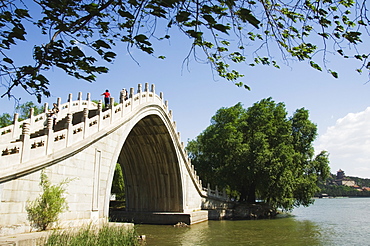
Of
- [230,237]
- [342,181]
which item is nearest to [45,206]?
[230,237]

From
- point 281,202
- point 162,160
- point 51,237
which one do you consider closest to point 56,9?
point 51,237

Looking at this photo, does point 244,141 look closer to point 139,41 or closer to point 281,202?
point 281,202

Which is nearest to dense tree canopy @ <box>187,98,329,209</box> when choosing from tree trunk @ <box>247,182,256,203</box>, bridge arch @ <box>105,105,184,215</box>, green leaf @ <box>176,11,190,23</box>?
tree trunk @ <box>247,182,256,203</box>

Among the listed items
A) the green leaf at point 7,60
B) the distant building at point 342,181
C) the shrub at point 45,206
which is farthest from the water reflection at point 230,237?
the distant building at point 342,181

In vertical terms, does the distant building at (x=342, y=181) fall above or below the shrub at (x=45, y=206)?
above

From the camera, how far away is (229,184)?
31.7 metres

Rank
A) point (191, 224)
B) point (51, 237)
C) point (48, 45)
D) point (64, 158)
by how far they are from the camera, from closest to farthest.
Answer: point (48, 45) → point (51, 237) → point (64, 158) → point (191, 224)

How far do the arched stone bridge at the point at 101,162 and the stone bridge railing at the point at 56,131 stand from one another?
3 centimetres

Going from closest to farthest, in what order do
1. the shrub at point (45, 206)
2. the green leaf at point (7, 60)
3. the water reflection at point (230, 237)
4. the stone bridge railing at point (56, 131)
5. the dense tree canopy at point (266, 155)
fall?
the green leaf at point (7, 60)
the stone bridge railing at point (56, 131)
the shrub at point (45, 206)
the water reflection at point (230, 237)
the dense tree canopy at point (266, 155)

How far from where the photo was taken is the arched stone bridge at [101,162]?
10773mm

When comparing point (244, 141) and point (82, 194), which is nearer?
point (82, 194)

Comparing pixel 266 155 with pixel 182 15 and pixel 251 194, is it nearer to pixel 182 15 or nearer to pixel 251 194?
pixel 251 194

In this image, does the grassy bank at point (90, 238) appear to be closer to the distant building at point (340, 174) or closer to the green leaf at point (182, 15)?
the green leaf at point (182, 15)

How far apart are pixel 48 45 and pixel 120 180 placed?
33.8 m
